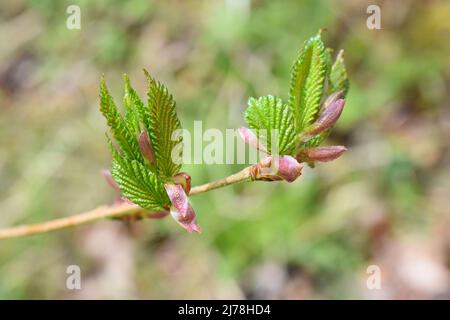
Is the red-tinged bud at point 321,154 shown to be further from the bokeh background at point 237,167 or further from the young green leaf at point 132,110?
→ the bokeh background at point 237,167

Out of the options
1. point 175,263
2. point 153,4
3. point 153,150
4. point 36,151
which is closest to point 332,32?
point 153,4

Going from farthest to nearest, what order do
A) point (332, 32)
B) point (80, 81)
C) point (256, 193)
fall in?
point (80, 81) < point (332, 32) < point (256, 193)

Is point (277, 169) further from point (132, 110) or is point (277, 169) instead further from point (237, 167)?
point (237, 167)

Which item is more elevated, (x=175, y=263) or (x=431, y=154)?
(x=431, y=154)

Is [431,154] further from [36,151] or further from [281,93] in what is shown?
[36,151]

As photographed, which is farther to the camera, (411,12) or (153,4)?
(153,4)

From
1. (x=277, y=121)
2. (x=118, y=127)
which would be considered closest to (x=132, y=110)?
(x=118, y=127)

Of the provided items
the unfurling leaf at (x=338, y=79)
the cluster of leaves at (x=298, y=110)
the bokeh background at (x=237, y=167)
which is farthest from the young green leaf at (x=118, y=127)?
the bokeh background at (x=237, y=167)
